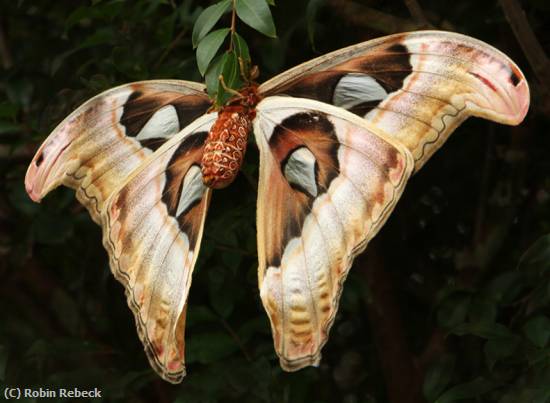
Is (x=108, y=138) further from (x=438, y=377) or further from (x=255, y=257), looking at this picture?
(x=438, y=377)

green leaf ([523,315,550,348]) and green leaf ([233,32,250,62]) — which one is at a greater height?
green leaf ([233,32,250,62])

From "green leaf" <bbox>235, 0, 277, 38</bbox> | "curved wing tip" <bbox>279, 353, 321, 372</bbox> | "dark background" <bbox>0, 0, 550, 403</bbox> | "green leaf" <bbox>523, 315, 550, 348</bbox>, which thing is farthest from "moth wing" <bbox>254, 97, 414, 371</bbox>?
"green leaf" <bbox>523, 315, 550, 348</bbox>

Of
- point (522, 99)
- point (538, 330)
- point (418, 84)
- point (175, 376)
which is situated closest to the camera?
point (522, 99)

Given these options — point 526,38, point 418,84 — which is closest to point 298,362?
→ point 418,84

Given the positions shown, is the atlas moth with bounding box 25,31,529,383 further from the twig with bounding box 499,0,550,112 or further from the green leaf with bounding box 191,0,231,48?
the twig with bounding box 499,0,550,112

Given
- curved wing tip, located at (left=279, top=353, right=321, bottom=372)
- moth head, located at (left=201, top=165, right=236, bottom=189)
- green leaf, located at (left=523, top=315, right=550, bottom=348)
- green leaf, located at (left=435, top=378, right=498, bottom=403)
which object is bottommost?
green leaf, located at (left=435, top=378, right=498, bottom=403)

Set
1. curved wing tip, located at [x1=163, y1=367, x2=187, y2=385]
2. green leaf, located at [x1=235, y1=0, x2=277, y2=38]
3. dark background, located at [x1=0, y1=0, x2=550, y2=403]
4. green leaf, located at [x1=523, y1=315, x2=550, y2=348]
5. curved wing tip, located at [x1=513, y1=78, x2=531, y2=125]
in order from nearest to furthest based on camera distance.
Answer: curved wing tip, located at [x1=513, y1=78, x2=531, y2=125] < green leaf, located at [x1=235, y1=0, x2=277, y2=38] < curved wing tip, located at [x1=163, y1=367, x2=187, y2=385] < green leaf, located at [x1=523, y1=315, x2=550, y2=348] < dark background, located at [x1=0, y1=0, x2=550, y2=403]
